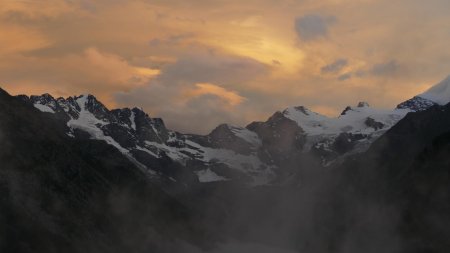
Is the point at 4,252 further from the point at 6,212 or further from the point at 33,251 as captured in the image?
the point at 6,212

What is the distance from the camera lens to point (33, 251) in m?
184

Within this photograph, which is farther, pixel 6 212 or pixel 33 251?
pixel 6 212

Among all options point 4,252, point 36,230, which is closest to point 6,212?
point 36,230

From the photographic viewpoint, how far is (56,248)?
197m

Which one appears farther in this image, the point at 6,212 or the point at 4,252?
the point at 6,212

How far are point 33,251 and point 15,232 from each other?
8923 millimetres

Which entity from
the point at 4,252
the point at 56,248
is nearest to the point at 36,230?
the point at 56,248

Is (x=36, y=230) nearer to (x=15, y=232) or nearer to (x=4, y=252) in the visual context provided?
(x=15, y=232)

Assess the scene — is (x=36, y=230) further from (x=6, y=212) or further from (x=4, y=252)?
(x=4, y=252)

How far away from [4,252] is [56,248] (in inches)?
892

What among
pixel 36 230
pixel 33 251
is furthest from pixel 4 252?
pixel 36 230

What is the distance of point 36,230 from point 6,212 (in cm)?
911

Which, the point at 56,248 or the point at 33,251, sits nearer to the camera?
the point at 33,251

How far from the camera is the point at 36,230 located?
647 ft
